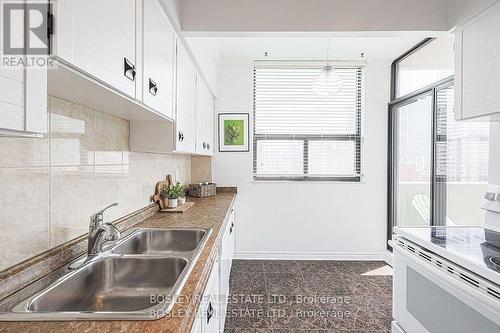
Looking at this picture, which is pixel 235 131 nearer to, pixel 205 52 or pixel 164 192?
pixel 205 52

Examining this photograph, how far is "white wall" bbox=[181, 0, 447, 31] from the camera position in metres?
1.93

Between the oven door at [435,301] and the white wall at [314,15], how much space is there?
155 centimetres

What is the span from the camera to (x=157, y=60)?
1.37 m

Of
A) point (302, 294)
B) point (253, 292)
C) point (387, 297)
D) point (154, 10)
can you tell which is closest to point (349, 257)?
point (387, 297)

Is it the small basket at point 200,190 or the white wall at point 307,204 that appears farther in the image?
the white wall at point 307,204

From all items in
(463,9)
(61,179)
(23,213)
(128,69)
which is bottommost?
(23,213)

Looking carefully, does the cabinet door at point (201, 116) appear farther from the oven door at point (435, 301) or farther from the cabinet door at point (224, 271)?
the oven door at point (435, 301)

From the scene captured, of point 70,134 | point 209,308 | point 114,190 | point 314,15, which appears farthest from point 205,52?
point 209,308

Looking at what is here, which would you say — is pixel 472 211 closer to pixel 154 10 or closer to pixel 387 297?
pixel 387 297

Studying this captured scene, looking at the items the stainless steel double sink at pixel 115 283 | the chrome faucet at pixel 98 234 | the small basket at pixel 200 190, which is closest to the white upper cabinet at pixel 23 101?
the stainless steel double sink at pixel 115 283

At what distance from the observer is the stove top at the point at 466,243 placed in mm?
1225

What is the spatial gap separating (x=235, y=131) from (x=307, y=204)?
1.35 metres

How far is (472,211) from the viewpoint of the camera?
2322mm

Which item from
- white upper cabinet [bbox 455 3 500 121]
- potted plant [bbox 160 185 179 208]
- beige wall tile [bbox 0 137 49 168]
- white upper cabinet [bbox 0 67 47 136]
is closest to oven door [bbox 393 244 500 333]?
white upper cabinet [bbox 455 3 500 121]
